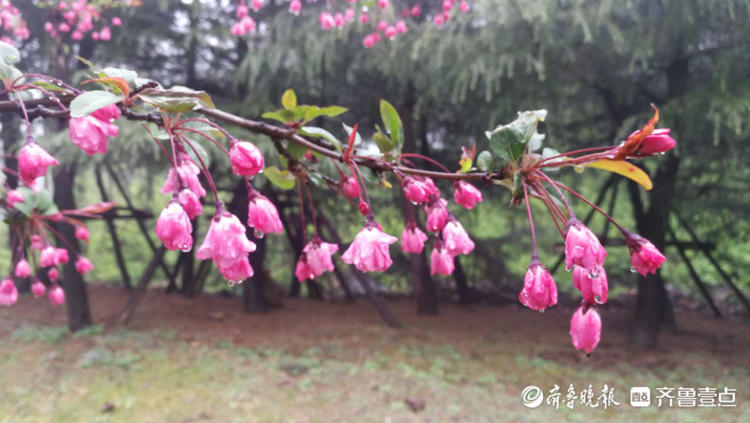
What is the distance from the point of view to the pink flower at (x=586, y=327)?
583mm

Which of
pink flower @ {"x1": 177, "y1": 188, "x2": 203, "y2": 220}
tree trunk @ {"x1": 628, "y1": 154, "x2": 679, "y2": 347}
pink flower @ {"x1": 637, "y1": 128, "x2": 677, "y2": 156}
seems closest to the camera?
pink flower @ {"x1": 637, "y1": 128, "x2": 677, "y2": 156}

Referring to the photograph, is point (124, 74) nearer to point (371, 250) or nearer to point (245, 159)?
point (245, 159)

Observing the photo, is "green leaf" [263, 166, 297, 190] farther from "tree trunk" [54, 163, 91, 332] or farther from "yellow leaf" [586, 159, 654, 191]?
"tree trunk" [54, 163, 91, 332]

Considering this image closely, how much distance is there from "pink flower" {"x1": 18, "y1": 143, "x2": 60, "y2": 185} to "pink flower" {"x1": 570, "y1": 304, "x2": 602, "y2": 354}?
70 centimetres

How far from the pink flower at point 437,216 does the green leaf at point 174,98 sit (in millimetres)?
351

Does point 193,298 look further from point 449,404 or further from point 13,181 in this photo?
point 449,404

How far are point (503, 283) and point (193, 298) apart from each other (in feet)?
12.1

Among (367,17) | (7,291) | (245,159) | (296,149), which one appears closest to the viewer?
(245,159)

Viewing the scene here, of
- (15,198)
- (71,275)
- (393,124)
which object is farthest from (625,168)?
(71,275)

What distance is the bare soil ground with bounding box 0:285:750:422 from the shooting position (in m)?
2.65

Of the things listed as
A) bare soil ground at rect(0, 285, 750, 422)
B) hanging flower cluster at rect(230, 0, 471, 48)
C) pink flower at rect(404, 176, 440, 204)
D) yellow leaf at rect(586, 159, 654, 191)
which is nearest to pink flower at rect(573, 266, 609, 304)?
yellow leaf at rect(586, 159, 654, 191)

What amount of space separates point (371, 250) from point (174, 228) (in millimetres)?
260

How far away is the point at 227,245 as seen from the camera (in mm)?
565

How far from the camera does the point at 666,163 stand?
11.3ft
